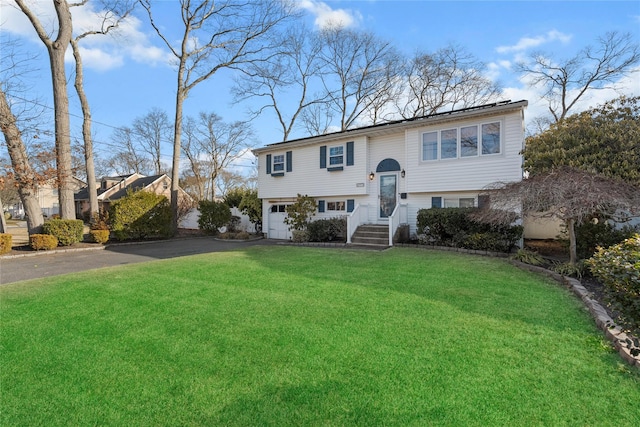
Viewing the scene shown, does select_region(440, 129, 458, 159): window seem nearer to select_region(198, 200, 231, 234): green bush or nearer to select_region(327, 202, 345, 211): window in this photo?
select_region(327, 202, 345, 211): window

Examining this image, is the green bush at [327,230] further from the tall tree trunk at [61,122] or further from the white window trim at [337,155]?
the tall tree trunk at [61,122]

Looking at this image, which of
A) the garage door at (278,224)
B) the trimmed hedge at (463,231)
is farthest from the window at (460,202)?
the garage door at (278,224)

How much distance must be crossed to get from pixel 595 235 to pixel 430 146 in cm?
619

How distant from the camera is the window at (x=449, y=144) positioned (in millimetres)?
11680

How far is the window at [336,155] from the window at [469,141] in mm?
5211

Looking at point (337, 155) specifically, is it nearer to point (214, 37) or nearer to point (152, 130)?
point (214, 37)

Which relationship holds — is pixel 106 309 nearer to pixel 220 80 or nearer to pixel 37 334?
pixel 37 334

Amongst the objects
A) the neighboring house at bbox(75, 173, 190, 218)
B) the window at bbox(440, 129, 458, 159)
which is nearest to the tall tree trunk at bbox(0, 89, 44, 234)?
the window at bbox(440, 129, 458, 159)

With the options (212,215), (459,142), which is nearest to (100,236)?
(212,215)

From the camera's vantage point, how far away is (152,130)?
118 feet

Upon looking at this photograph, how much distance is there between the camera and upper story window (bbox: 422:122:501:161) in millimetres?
10961

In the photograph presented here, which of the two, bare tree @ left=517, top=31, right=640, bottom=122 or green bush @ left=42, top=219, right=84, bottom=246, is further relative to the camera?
bare tree @ left=517, top=31, right=640, bottom=122

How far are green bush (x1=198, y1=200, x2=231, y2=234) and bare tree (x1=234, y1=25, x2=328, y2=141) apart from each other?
32.9ft

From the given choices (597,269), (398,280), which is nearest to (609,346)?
(597,269)
